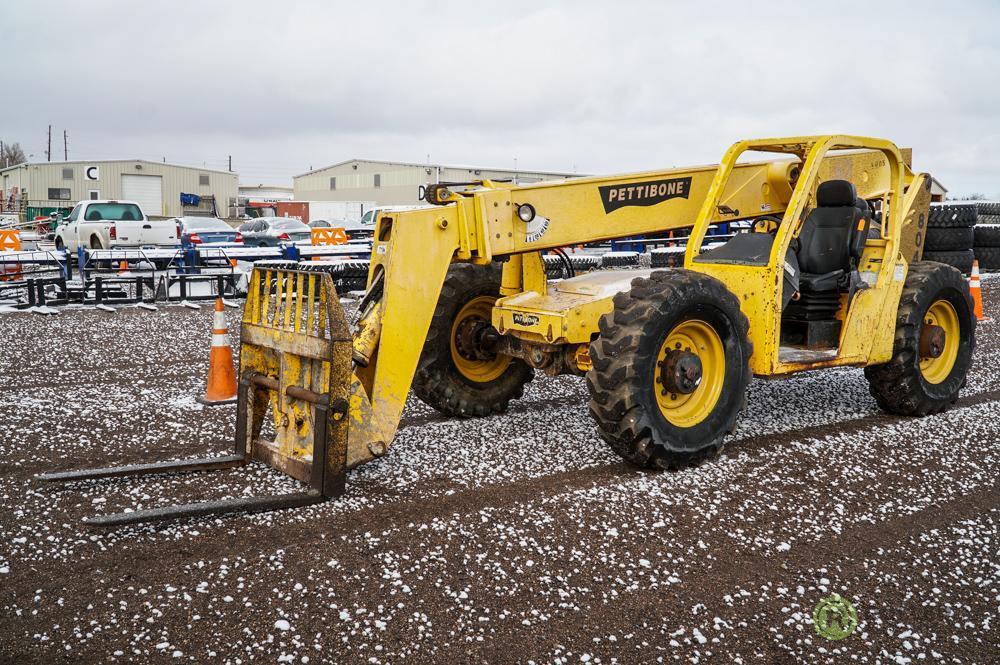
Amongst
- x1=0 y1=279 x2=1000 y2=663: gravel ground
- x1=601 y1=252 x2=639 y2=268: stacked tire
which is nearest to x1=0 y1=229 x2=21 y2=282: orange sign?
x1=0 y1=279 x2=1000 y2=663: gravel ground

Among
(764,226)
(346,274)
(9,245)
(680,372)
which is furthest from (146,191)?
(680,372)

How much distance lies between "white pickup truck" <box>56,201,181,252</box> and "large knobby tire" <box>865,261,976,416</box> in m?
22.0

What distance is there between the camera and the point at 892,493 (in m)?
5.27

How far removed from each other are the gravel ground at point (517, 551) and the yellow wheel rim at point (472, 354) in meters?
0.41

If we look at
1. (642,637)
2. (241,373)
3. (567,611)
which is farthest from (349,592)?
(241,373)

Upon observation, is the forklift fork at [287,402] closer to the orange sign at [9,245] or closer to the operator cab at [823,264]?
the operator cab at [823,264]

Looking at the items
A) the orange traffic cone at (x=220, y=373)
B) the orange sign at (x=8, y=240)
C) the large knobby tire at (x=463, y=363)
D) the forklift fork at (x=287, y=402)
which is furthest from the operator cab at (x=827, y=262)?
the orange sign at (x=8, y=240)

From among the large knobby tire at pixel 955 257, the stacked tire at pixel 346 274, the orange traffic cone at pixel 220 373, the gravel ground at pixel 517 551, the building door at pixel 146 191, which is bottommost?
the gravel ground at pixel 517 551

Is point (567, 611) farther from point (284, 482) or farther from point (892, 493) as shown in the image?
point (892, 493)

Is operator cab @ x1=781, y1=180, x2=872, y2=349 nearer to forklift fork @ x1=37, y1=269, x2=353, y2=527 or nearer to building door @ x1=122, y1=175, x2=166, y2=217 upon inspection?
forklift fork @ x1=37, y1=269, x2=353, y2=527

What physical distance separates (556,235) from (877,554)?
2.85 metres

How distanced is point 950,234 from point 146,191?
157ft

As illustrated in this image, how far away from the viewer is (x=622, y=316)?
17.7 feet

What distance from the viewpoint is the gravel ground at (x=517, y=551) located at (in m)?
3.49
